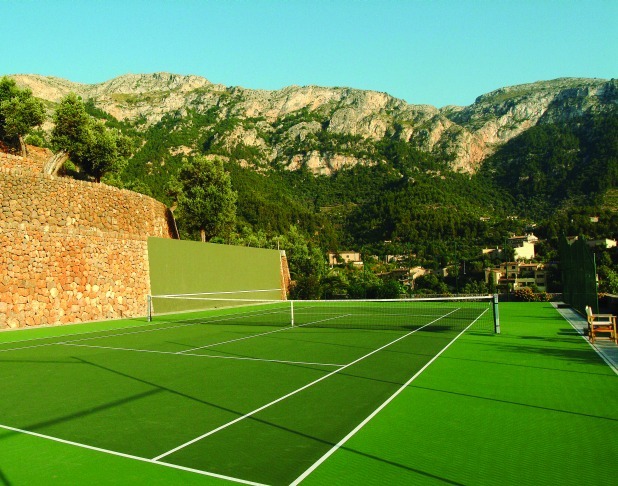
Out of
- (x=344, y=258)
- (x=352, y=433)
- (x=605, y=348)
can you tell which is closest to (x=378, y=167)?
(x=344, y=258)

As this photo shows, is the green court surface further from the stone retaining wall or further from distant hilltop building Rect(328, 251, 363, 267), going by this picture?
distant hilltop building Rect(328, 251, 363, 267)

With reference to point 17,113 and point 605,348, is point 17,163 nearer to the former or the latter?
point 17,113

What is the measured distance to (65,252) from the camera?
57.2 feet

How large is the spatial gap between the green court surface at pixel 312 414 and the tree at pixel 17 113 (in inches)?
734

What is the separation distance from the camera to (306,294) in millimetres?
32875

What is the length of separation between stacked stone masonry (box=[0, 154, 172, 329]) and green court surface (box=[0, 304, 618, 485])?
5.78 m

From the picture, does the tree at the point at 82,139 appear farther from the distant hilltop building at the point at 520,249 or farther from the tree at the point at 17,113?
the distant hilltop building at the point at 520,249

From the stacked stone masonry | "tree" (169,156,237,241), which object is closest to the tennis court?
the stacked stone masonry

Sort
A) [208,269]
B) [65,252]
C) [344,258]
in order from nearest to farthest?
[65,252] → [208,269] → [344,258]

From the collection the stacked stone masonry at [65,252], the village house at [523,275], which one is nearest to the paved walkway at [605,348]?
the stacked stone masonry at [65,252]

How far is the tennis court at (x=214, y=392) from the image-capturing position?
14.6 ft

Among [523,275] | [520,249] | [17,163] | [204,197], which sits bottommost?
[523,275]

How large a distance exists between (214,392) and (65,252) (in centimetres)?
1297

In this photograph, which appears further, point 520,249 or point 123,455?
point 520,249
